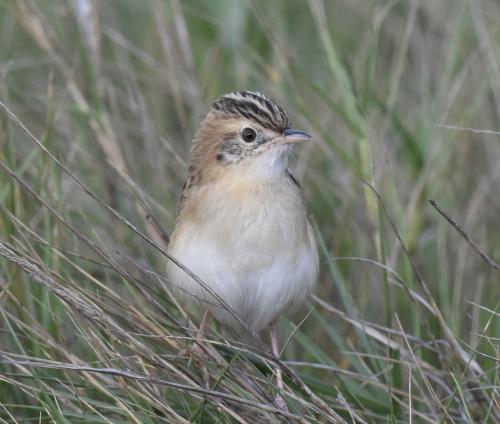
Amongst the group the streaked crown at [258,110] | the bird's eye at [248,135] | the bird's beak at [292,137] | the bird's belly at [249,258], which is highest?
the streaked crown at [258,110]

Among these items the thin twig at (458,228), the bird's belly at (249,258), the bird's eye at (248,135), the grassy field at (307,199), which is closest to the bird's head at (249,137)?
the bird's eye at (248,135)

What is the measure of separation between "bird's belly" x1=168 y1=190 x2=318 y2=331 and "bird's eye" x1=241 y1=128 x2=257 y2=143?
30 cm

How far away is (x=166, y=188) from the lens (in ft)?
19.0

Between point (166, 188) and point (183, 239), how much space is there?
1220 mm

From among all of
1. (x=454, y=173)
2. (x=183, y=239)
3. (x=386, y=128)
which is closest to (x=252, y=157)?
(x=183, y=239)

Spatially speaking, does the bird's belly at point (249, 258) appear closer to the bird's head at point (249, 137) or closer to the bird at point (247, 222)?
the bird at point (247, 222)

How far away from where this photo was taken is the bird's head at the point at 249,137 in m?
4.46

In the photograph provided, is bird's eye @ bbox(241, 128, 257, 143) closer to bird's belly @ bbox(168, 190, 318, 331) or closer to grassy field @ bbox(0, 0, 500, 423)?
bird's belly @ bbox(168, 190, 318, 331)

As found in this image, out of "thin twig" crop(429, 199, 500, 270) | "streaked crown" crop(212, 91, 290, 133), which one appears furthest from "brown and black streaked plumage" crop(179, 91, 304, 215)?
"thin twig" crop(429, 199, 500, 270)

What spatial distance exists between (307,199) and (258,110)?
4.62 feet

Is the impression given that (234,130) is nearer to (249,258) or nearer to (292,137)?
(292,137)

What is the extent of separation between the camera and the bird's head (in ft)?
14.6

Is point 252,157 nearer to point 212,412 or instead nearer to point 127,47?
point 212,412

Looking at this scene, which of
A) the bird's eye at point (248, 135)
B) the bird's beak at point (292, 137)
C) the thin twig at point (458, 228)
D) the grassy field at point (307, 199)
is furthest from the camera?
the bird's eye at point (248, 135)
